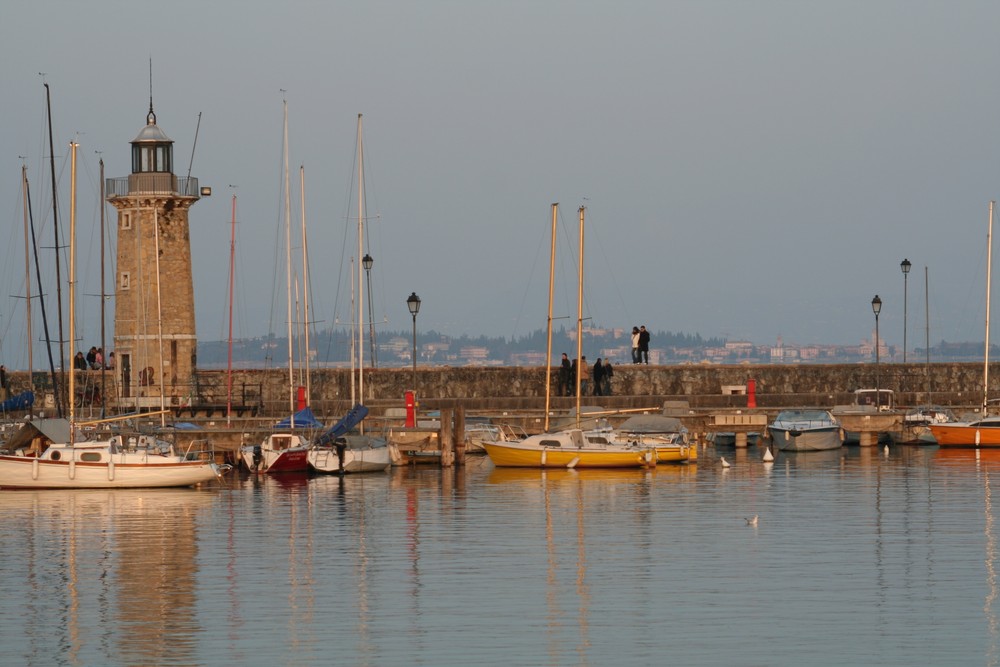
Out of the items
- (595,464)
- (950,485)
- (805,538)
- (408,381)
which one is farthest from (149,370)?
(805,538)

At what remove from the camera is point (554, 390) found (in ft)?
153

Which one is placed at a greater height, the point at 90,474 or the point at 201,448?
the point at 201,448

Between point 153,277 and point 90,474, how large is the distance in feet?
44.3

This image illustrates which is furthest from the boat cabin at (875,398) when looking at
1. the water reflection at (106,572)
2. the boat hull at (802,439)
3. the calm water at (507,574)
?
the water reflection at (106,572)

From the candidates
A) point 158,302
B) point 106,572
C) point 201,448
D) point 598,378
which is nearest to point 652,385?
point 598,378

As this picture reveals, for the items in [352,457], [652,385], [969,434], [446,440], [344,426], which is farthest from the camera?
[652,385]

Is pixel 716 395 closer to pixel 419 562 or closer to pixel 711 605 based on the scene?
pixel 419 562

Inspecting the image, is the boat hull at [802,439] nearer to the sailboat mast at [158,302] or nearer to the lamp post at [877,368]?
the lamp post at [877,368]

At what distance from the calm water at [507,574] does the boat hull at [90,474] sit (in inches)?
14.7

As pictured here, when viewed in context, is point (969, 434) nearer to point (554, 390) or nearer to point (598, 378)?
point (598, 378)

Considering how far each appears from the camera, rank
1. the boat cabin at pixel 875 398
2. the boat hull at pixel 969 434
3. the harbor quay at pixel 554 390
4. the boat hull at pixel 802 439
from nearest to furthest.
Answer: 1. the boat hull at pixel 802 439
2. the boat hull at pixel 969 434
3. the harbor quay at pixel 554 390
4. the boat cabin at pixel 875 398

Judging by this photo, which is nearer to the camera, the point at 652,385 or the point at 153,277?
the point at 153,277

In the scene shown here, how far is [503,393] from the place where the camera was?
47.3 metres

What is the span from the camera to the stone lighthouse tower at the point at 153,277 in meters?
44.7
